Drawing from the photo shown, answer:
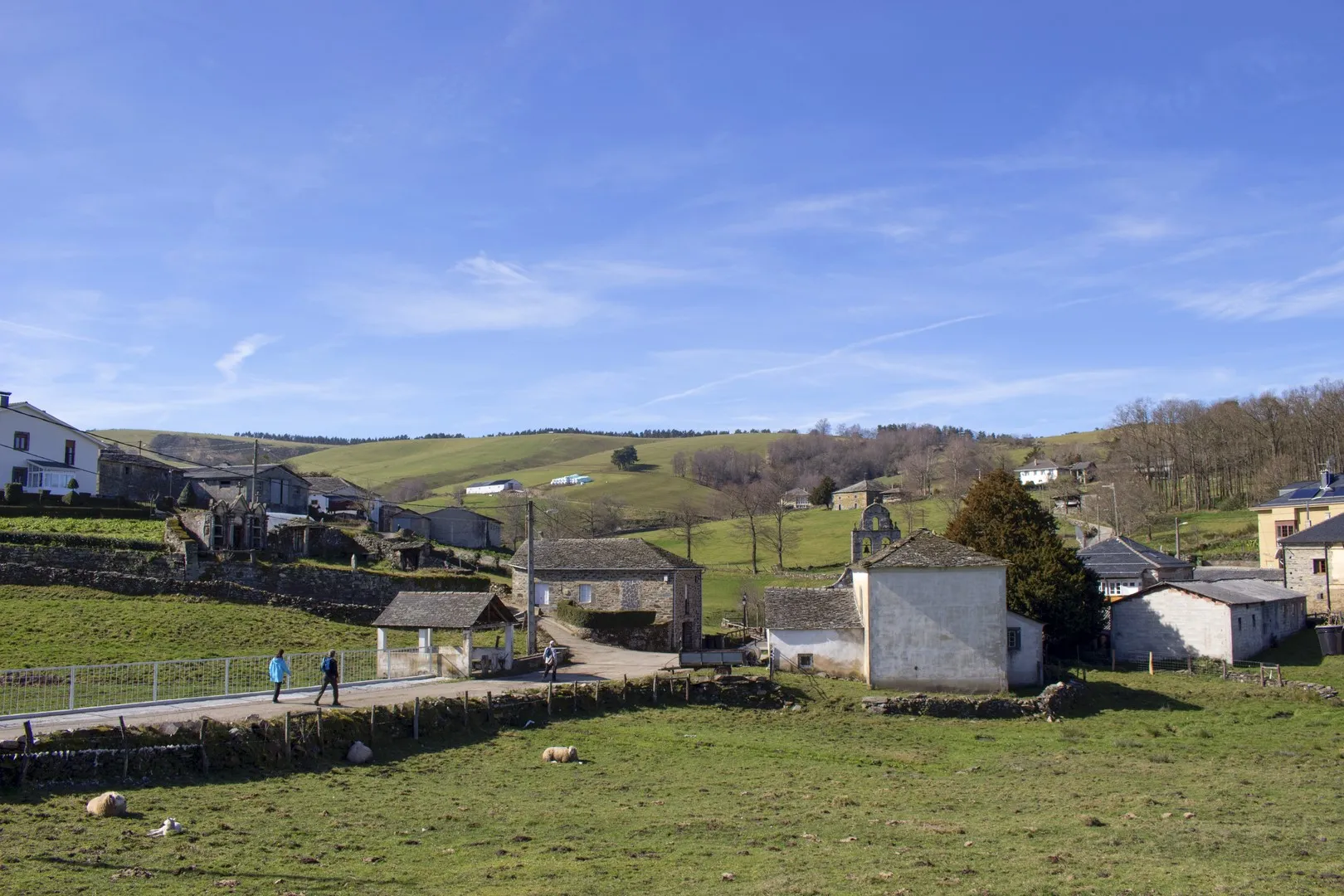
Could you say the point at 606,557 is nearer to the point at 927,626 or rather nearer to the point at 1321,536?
the point at 927,626

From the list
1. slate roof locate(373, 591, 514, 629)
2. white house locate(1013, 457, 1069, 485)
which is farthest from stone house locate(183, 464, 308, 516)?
white house locate(1013, 457, 1069, 485)

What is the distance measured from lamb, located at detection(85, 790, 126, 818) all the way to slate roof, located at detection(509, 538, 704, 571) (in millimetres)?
36089

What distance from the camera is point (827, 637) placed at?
3900 cm

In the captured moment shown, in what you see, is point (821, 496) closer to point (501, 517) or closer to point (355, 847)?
point (501, 517)

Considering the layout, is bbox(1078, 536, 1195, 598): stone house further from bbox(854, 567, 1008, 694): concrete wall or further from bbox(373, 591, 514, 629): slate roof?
bbox(373, 591, 514, 629): slate roof

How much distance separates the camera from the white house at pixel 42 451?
5800 centimetres

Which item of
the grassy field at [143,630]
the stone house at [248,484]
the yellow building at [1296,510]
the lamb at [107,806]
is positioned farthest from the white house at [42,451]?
the yellow building at [1296,510]

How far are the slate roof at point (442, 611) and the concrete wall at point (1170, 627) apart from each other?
96.4ft

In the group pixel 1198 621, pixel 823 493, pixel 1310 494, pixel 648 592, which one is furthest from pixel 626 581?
pixel 823 493

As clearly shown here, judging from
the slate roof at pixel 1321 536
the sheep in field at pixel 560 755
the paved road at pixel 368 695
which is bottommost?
the sheep in field at pixel 560 755

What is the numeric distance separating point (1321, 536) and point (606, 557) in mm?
36837

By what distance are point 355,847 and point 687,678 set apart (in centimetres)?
1961

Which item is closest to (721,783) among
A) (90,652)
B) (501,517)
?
(90,652)

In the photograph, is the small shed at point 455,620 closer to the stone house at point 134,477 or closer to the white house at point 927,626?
the white house at point 927,626
